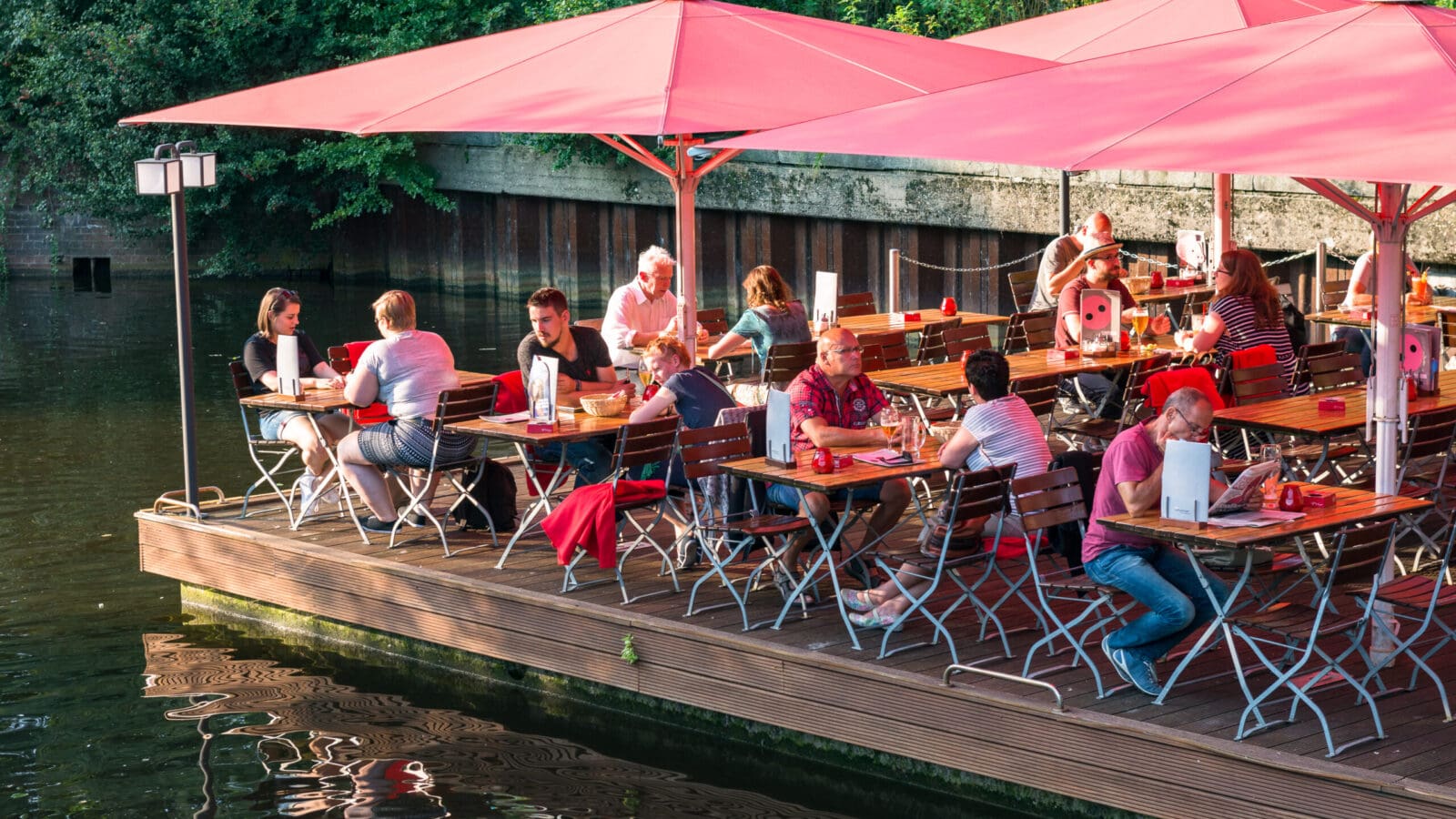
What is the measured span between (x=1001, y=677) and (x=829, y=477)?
1147mm

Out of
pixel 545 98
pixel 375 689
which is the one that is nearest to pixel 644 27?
pixel 545 98

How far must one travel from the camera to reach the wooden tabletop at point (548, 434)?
950cm

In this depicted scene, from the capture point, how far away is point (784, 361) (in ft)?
39.4

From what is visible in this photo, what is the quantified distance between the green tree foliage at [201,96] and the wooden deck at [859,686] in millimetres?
20737

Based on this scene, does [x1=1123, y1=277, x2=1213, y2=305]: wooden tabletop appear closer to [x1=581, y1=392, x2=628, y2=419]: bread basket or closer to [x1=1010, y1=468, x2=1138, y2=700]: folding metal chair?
[x1=581, y1=392, x2=628, y2=419]: bread basket

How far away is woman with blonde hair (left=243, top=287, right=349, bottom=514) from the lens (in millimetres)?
11047

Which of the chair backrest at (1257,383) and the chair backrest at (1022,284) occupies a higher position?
the chair backrest at (1022,284)

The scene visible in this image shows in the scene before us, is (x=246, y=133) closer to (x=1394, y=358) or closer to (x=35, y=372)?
(x=35, y=372)

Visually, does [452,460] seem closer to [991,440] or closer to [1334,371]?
[991,440]

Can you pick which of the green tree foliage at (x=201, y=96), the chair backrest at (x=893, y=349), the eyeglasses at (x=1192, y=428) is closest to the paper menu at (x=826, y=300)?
the chair backrest at (x=893, y=349)

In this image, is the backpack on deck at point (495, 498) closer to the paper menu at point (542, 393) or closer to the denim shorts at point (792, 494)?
the paper menu at point (542, 393)

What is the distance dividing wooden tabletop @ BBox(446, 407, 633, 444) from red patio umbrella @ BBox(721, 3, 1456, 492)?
5.61 feet

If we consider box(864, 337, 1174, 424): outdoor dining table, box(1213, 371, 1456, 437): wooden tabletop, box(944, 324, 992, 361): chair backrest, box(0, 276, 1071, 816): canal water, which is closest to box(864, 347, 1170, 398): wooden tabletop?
box(864, 337, 1174, 424): outdoor dining table

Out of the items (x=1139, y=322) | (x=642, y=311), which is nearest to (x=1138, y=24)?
(x=1139, y=322)
